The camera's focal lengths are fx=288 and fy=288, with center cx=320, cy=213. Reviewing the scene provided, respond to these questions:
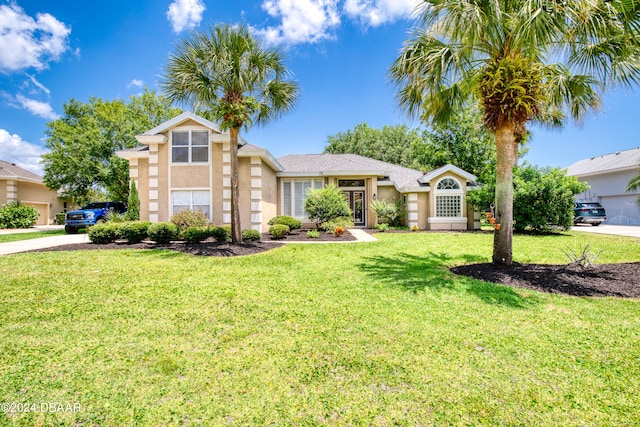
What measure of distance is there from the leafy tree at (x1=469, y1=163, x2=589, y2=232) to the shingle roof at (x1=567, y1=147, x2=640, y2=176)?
13.1 metres

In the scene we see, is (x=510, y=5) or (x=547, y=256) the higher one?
(x=510, y=5)

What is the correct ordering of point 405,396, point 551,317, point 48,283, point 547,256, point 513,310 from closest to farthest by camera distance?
point 405,396 → point 551,317 → point 513,310 → point 48,283 → point 547,256

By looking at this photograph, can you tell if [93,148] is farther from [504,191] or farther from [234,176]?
[504,191]

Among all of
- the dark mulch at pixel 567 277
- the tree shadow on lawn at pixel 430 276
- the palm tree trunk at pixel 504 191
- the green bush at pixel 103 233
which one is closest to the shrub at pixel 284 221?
the green bush at pixel 103 233

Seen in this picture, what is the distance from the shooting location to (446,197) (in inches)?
682

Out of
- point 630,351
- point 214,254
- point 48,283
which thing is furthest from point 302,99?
point 630,351

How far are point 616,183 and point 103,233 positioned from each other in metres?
36.6

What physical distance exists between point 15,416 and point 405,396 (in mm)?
3276

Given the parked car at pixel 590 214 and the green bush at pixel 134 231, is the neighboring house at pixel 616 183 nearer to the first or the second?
the parked car at pixel 590 214

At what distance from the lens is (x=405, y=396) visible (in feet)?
8.47

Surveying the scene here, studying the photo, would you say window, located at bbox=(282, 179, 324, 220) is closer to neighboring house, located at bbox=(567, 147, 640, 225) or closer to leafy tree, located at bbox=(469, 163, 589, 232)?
leafy tree, located at bbox=(469, 163, 589, 232)

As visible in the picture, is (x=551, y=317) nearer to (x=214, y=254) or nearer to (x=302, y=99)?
(x=214, y=254)

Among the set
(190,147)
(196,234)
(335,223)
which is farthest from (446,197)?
(190,147)

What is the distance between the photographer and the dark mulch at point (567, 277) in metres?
5.63
